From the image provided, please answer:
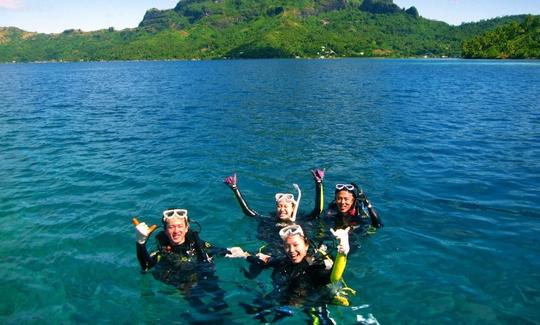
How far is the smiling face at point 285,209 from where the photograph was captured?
10445 millimetres

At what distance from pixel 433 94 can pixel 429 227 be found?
4564cm

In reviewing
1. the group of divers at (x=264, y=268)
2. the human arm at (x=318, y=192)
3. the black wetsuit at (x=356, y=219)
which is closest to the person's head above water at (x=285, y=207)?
the group of divers at (x=264, y=268)

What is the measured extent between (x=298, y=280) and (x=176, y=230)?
8.90ft

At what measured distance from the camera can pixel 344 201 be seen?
1095 cm

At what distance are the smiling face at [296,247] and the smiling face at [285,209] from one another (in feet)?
8.86

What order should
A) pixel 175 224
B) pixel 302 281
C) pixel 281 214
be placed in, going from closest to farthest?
pixel 302 281, pixel 175 224, pixel 281 214

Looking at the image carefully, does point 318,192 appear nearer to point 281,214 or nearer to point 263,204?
point 281,214

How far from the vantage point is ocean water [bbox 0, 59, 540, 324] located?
8.88 meters

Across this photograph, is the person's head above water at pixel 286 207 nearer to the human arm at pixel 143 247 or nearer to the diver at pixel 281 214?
the diver at pixel 281 214

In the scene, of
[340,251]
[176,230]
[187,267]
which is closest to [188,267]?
[187,267]

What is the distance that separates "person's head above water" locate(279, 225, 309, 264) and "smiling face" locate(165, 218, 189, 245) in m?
2.19

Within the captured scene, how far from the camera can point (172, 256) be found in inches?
351

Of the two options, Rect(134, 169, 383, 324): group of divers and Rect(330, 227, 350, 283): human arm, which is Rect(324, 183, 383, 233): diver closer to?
Rect(134, 169, 383, 324): group of divers

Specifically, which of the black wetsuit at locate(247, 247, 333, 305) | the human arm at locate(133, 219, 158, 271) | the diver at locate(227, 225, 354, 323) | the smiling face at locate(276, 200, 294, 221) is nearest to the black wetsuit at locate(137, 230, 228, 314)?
the human arm at locate(133, 219, 158, 271)
